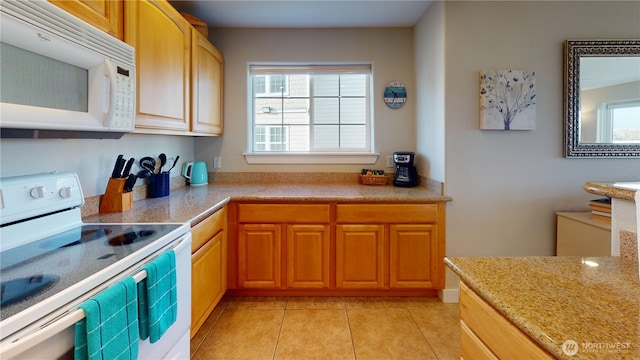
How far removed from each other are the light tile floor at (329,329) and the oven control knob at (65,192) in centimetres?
113

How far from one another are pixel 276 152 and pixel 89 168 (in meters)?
1.66

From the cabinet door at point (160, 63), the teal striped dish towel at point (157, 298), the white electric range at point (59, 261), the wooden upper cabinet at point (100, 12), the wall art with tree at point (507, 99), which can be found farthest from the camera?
the wall art with tree at point (507, 99)

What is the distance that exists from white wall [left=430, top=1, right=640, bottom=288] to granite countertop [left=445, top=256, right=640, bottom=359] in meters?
1.51

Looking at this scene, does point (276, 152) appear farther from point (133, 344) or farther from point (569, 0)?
point (569, 0)

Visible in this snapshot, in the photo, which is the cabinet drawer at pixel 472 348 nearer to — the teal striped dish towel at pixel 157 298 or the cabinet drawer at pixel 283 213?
the teal striped dish towel at pixel 157 298

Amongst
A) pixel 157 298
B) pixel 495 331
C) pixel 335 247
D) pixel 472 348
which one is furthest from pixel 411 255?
pixel 157 298

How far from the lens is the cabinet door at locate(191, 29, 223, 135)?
2312mm

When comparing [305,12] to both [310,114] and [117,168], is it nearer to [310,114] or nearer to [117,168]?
[310,114]

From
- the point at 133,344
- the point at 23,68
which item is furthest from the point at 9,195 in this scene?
the point at 133,344

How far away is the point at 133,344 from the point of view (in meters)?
0.96

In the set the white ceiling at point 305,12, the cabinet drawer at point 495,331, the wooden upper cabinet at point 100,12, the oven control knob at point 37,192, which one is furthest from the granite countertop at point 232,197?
the white ceiling at point 305,12

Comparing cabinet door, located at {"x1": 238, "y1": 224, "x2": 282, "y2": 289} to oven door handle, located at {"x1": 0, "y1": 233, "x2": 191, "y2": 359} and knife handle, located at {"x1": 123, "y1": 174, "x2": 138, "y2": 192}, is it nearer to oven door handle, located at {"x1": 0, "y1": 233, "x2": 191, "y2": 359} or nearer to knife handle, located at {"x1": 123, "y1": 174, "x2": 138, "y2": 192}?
knife handle, located at {"x1": 123, "y1": 174, "x2": 138, "y2": 192}

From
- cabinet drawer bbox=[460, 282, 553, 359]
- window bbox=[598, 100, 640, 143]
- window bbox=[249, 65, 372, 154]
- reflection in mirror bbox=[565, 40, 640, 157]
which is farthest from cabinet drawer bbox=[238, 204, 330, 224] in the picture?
window bbox=[598, 100, 640, 143]

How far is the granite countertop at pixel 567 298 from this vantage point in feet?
1.80
